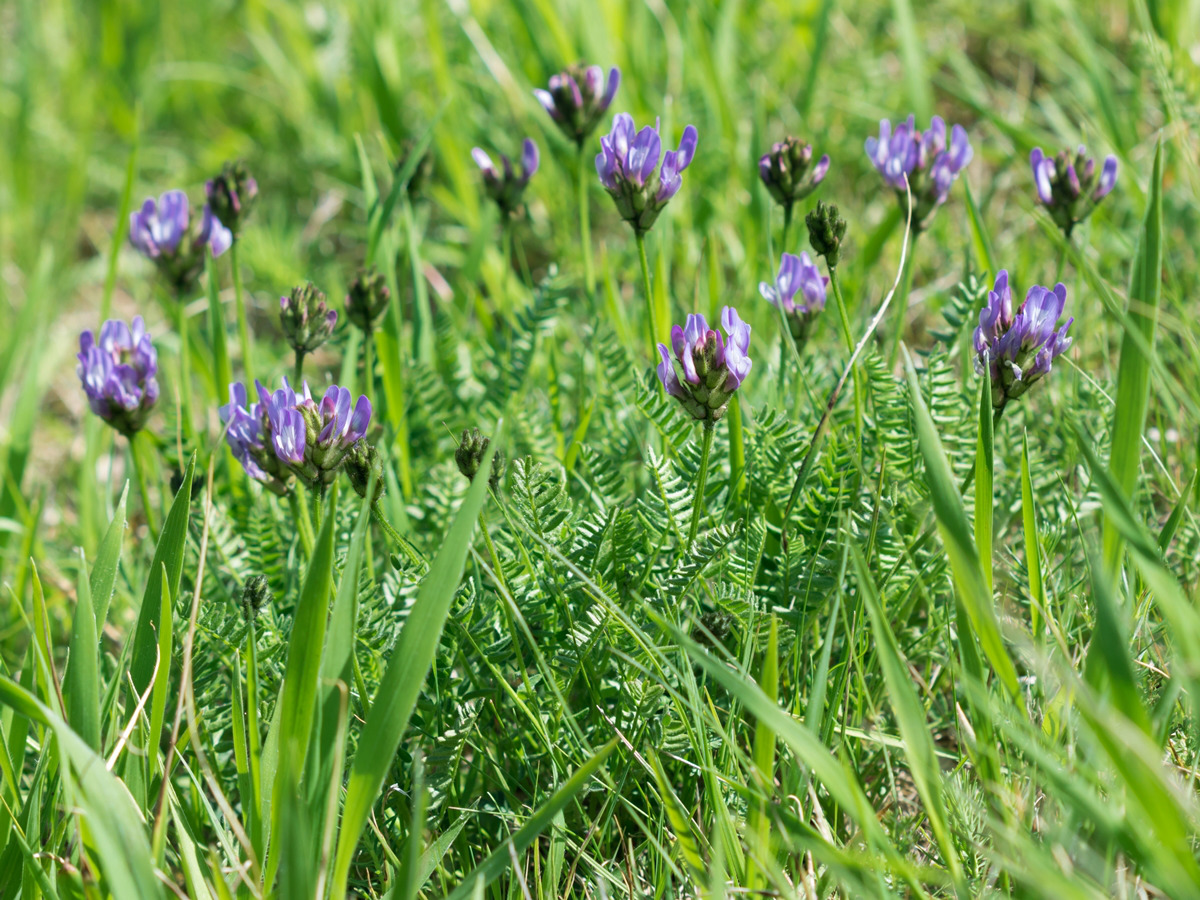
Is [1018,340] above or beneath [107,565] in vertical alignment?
above

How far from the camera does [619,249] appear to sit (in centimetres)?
328

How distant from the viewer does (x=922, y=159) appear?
2.11 meters

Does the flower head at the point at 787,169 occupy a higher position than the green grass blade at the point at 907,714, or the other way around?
the flower head at the point at 787,169

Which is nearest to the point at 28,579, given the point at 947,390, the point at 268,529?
the point at 268,529

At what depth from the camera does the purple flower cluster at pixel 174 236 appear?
89.5 inches

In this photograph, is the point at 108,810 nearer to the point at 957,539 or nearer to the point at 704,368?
the point at 704,368

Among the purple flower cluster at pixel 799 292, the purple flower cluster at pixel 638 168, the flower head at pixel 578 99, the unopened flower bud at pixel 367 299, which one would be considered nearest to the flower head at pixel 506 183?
the flower head at pixel 578 99

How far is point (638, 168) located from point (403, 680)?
1007 millimetres

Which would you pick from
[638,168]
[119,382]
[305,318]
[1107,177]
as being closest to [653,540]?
[638,168]

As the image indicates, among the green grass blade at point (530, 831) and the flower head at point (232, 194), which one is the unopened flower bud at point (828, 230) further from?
the flower head at point (232, 194)

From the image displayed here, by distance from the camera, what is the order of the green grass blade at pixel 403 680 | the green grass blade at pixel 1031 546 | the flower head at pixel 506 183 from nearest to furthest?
the green grass blade at pixel 403 680, the green grass blade at pixel 1031 546, the flower head at pixel 506 183

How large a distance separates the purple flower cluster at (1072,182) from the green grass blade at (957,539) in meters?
0.93

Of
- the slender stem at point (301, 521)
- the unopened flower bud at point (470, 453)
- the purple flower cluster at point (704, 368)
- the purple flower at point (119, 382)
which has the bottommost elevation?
the slender stem at point (301, 521)

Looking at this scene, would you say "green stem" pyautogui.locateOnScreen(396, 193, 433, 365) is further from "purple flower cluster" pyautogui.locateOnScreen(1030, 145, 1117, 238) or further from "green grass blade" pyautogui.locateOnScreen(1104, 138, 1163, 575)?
"green grass blade" pyautogui.locateOnScreen(1104, 138, 1163, 575)
